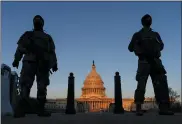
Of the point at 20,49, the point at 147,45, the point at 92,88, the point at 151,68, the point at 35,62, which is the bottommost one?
the point at 151,68

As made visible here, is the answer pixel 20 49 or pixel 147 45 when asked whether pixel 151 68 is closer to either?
pixel 147 45

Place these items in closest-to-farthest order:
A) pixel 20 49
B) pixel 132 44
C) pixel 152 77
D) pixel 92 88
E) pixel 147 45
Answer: pixel 20 49
pixel 147 45
pixel 152 77
pixel 132 44
pixel 92 88

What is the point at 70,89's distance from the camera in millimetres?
13578

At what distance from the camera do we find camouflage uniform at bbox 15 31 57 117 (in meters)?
9.04

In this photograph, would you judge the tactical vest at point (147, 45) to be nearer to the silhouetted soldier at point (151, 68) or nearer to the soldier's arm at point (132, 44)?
the silhouetted soldier at point (151, 68)

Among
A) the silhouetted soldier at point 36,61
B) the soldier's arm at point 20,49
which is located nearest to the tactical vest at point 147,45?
the silhouetted soldier at point 36,61

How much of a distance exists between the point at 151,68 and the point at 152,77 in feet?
0.92

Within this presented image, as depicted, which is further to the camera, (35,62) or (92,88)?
(92,88)

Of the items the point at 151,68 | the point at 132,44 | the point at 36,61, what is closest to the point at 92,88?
the point at 132,44

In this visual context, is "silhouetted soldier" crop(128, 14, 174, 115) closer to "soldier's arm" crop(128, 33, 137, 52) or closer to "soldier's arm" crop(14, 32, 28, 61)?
"soldier's arm" crop(128, 33, 137, 52)

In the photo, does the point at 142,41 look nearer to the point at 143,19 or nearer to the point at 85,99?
the point at 143,19

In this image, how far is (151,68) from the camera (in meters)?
9.30

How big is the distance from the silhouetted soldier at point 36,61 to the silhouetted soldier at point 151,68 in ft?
6.93

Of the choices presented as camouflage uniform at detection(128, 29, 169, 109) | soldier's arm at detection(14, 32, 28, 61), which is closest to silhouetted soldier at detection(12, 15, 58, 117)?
soldier's arm at detection(14, 32, 28, 61)
